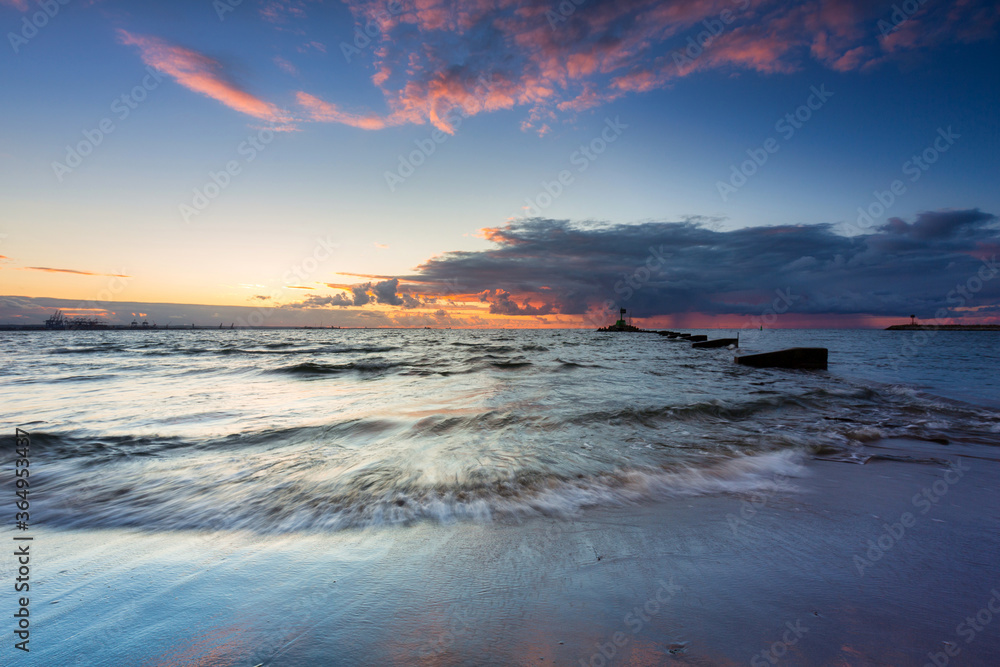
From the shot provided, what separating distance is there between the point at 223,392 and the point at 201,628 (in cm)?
1109

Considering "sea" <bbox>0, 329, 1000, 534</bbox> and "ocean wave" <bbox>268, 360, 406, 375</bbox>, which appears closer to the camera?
"sea" <bbox>0, 329, 1000, 534</bbox>

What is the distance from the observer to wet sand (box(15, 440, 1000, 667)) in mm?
1805

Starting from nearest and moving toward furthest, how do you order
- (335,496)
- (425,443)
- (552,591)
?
(552,591), (335,496), (425,443)

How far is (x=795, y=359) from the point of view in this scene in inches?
663

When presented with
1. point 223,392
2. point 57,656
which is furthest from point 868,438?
point 223,392

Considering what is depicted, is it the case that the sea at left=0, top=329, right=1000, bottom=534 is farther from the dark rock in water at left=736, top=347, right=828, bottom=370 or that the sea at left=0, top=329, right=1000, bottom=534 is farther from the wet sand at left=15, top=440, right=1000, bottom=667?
the dark rock in water at left=736, top=347, right=828, bottom=370

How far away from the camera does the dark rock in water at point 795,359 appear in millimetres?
16703

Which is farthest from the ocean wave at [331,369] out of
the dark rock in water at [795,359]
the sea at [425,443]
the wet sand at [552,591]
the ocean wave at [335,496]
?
the dark rock in water at [795,359]

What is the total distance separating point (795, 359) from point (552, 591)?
18.9 m

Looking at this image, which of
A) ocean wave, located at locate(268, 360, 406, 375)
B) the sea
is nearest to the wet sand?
the sea

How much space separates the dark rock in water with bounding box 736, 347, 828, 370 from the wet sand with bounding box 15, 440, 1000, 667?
50.1ft

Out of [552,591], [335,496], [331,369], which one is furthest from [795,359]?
[331,369]

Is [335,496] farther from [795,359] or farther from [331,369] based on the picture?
[795,359]

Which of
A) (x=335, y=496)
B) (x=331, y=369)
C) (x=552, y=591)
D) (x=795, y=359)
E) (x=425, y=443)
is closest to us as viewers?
(x=552, y=591)
